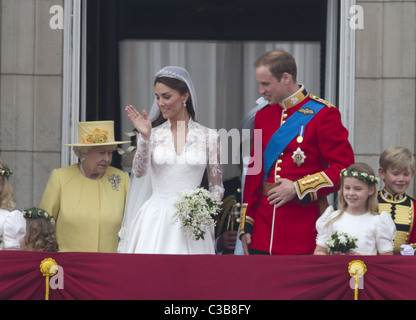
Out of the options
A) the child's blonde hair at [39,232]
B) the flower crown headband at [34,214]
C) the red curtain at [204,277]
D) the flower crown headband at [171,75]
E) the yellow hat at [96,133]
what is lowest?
the red curtain at [204,277]

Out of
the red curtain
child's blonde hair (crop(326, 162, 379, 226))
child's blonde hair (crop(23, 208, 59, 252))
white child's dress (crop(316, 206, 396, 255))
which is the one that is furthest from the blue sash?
child's blonde hair (crop(23, 208, 59, 252))

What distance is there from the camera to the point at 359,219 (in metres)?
5.16

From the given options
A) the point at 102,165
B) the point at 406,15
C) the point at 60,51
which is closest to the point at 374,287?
the point at 102,165

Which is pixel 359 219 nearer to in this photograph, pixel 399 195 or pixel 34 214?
pixel 399 195

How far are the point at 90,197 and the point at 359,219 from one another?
1.88 meters

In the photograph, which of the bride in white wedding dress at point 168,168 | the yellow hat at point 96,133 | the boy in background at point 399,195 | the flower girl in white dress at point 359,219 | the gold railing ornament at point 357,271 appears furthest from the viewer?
the yellow hat at point 96,133

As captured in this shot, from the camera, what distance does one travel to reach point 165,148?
562 centimetres

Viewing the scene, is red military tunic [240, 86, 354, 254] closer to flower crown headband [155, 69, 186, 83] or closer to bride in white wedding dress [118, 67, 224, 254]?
bride in white wedding dress [118, 67, 224, 254]

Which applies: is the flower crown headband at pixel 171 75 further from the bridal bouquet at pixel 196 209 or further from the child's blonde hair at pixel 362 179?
the child's blonde hair at pixel 362 179

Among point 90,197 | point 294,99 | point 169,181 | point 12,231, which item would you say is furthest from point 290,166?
point 12,231

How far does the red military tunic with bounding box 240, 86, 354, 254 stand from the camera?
5324mm

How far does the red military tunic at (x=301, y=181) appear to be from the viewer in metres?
5.32

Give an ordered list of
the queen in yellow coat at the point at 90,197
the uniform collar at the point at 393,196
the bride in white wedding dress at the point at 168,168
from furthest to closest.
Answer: the queen in yellow coat at the point at 90,197 < the uniform collar at the point at 393,196 < the bride in white wedding dress at the point at 168,168

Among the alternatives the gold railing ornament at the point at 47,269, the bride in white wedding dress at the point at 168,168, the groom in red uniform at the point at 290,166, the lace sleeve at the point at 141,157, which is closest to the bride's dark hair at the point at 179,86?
the bride in white wedding dress at the point at 168,168
